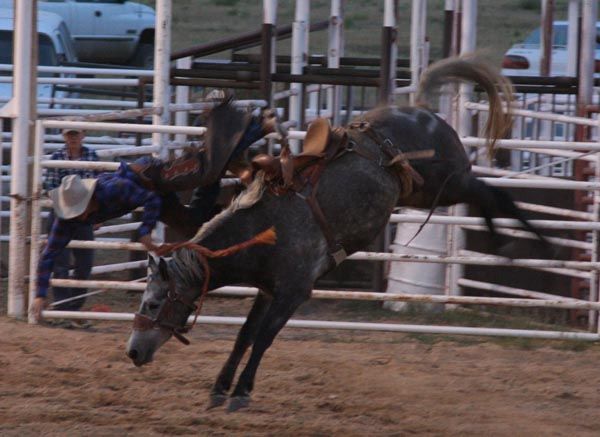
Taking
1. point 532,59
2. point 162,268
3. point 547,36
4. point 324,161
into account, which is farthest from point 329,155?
point 532,59

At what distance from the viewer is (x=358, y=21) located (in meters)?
34.4

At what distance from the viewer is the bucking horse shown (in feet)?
17.1

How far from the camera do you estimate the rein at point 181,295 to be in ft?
16.8

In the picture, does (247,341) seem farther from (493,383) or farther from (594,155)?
(594,155)

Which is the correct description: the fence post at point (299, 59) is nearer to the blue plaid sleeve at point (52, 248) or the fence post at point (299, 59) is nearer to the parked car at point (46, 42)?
the blue plaid sleeve at point (52, 248)

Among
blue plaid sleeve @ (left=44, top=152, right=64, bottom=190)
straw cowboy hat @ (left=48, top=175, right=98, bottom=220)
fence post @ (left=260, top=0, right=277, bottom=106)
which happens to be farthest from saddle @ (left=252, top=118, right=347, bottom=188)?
fence post @ (left=260, top=0, right=277, bottom=106)

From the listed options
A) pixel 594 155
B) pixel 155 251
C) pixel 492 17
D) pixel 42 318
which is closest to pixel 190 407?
pixel 155 251

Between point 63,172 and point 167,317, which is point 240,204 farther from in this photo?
point 63,172

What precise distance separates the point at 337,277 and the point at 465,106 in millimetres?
1612

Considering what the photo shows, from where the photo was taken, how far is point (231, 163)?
5.91m

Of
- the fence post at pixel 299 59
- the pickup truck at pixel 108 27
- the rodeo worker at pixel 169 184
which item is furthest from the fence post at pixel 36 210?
the pickup truck at pixel 108 27

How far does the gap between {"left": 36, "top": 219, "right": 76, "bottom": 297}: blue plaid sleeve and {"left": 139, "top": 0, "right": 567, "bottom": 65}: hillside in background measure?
67.4 ft

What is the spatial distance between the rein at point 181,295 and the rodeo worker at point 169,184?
17.5 inches

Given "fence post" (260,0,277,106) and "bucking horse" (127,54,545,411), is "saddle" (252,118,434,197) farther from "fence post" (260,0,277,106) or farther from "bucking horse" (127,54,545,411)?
"fence post" (260,0,277,106)
